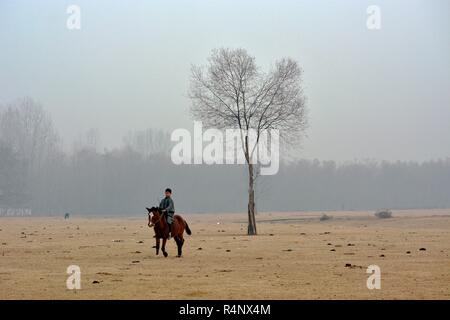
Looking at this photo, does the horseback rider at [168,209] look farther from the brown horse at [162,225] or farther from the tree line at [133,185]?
the tree line at [133,185]

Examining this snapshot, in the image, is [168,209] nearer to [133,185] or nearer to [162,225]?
[162,225]

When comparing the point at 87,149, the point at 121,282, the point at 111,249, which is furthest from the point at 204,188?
the point at 121,282

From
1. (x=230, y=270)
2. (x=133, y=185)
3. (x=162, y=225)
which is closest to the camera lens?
(x=230, y=270)

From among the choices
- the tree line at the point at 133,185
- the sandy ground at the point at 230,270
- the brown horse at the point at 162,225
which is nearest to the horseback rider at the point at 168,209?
the brown horse at the point at 162,225

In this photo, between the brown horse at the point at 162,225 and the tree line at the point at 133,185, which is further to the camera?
the tree line at the point at 133,185

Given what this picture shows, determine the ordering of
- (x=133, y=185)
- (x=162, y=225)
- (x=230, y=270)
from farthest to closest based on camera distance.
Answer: (x=133, y=185) < (x=162, y=225) < (x=230, y=270)

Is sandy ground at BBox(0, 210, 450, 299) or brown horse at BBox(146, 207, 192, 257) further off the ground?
brown horse at BBox(146, 207, 192, 257)

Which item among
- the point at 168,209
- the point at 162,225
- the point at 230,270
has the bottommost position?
the point at 230,270

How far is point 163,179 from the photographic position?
180 meters

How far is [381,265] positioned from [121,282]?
9632mm

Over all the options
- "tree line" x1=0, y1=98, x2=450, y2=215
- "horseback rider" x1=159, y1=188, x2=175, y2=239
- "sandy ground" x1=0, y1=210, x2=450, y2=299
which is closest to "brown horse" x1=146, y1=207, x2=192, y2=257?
"horseback rider" x1=159, y1=188, x2=175, y2=239

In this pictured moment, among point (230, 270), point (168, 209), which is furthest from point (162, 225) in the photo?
point (230, 270)

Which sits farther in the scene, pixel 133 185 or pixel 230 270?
pixel 133 185

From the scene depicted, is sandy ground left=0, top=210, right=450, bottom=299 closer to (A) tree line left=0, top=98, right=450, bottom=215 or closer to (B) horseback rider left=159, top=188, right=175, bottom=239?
(B) horseback rider left=159, top=188, right=175, bottom=239
